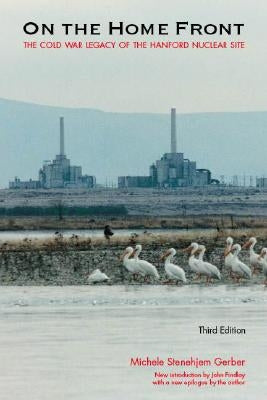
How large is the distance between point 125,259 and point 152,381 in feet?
47.3

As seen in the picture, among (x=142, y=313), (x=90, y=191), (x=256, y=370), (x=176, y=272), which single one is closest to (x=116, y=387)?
(x=256, y=370)

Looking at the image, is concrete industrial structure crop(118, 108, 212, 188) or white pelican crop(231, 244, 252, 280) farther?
concrete industrial structure crop(118, 108, 212, 188)

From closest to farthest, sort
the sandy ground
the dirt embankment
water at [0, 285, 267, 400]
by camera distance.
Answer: water at [0, 285, 267, 400]
the dirt embankment
the sandy ground

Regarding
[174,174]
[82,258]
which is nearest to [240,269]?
[82,258]

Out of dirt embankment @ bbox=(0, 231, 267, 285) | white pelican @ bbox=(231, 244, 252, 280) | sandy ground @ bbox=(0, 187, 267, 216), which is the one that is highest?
white pelican @ bbox=(231, 244, 252, 280)

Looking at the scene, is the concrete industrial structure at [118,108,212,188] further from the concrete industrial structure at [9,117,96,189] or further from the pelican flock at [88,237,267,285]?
the pelican flock at [88,237,267,285]

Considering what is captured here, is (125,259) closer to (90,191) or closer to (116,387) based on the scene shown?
(116,387)

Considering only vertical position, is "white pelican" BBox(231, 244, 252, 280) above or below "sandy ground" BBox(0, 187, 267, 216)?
above

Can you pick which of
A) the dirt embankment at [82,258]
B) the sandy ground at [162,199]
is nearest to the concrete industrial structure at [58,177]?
the sandy ground at [162,199]

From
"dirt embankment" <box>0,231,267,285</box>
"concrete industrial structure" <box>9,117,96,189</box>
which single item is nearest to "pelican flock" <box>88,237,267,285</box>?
"dirt embankment" <box>0,231,267,285</box>

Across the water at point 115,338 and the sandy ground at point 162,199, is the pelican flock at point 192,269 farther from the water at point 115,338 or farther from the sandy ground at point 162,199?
the sandy ground at point 162,199

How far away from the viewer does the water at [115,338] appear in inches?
573

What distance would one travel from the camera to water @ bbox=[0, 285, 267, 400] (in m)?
14.6

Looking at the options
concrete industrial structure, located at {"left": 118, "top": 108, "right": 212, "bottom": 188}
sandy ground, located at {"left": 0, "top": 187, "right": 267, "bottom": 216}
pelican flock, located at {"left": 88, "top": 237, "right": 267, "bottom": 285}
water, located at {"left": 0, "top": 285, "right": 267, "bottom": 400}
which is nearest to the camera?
water, located at {"left": 0, "top": 285, "right": 267, "bottom": 400}
